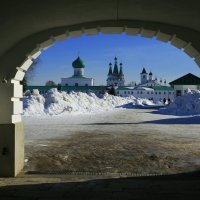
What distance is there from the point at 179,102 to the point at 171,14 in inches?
1563

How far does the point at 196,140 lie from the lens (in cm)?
1561

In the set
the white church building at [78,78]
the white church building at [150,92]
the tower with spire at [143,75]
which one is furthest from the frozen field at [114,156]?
the tower with spire at [143,75]

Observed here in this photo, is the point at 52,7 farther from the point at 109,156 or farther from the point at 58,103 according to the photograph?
the point at 58,103

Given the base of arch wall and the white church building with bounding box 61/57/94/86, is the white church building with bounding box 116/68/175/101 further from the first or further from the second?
the base of arch wall

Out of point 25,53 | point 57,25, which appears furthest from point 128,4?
point 25,53

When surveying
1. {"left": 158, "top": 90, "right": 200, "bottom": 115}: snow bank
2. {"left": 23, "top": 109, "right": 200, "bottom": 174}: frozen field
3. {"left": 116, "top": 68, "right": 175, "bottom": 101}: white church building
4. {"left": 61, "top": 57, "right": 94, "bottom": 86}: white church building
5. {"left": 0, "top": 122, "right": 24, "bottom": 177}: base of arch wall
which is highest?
{"left": 61, "top": 57, "right": 94, "bottom": 86}: white church building

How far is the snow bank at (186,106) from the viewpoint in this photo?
38969 millimetres

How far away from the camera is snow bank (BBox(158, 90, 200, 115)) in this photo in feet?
128

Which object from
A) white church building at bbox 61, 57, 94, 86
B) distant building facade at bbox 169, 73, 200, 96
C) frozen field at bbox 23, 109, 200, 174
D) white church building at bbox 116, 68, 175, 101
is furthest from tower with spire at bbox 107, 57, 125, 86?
frozen field at bbox 23, 109, 200, 174

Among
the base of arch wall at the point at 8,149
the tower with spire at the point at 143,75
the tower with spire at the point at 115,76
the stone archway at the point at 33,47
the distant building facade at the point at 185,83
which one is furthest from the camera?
the tower with spire at the point at 143,75

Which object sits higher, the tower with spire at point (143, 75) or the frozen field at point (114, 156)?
the tower with spire at point (143, 75)

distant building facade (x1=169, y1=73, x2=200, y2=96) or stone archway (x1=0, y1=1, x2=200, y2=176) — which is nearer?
stone archway (x1=0, y1=1, x2=200, y2=176)

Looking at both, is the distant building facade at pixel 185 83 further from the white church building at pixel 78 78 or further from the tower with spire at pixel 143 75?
the tower with spire at pixel 143 75

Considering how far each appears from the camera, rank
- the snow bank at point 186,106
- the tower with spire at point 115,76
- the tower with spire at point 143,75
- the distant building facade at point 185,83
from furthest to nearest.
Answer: the tower with spire at point 143,75
the tower with spire at point 115,76
the distant building facade at point 185,83
the snow bank at point 186,106
